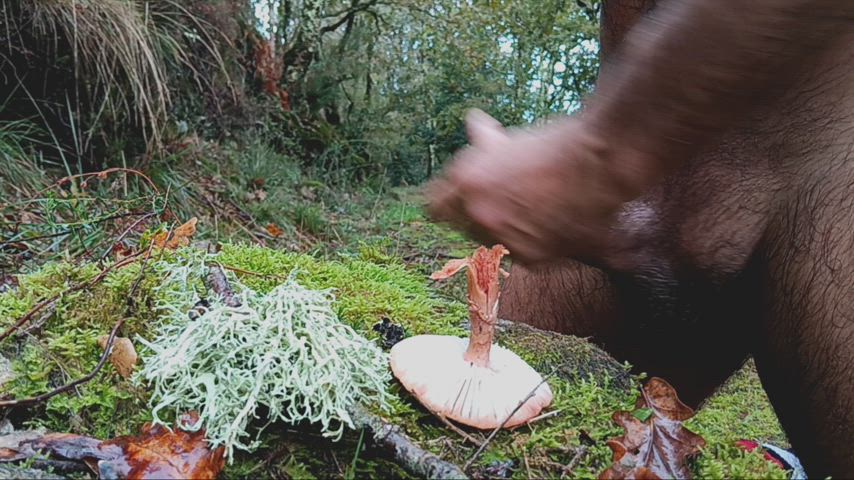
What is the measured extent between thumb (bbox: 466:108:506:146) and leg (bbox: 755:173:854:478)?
0.55 m

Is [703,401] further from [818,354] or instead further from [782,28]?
[782,28]

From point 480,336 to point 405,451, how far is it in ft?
0.61

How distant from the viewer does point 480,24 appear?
621cm

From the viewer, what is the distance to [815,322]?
38.3 inches

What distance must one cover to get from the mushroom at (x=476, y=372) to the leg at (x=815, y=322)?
0.51m

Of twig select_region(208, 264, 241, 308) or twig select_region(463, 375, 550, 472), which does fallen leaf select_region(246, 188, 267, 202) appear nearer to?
twig select_region(208, 264, 241, 308)

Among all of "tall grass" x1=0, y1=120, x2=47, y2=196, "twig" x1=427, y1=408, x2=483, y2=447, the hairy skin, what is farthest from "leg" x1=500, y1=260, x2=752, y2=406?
"tall grass" x1=0, y1=120, x2=47, y2=196

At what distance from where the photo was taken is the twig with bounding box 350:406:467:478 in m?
0.58

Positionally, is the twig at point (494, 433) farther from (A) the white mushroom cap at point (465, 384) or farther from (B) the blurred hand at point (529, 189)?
(B) the blurred hand at point (529, 189)

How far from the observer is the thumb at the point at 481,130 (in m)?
0.87

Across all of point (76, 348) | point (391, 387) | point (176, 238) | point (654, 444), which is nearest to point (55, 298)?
point (76, 348)

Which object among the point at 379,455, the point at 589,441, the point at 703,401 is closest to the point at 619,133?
the point at 589,441

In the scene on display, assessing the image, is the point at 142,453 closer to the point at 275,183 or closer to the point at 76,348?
the point at 76,348

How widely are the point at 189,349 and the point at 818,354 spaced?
3.02 feet
